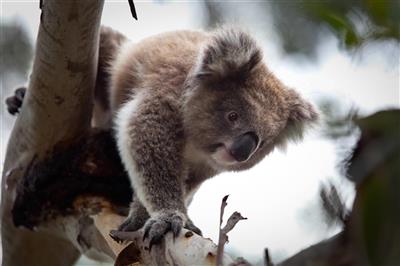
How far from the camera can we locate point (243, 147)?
10.7ft

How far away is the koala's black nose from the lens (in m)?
3.24

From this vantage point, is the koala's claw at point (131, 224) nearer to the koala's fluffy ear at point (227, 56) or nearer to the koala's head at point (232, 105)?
the koala's head at point (232, 105)

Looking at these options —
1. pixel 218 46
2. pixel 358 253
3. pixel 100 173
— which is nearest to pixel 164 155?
pixel 100 173

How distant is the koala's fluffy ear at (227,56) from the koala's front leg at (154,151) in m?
0.32

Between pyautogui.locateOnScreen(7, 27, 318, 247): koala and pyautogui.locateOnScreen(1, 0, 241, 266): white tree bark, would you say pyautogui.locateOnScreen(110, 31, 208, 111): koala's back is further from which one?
pyautogui.locateOnScreen(1, 0, 241, 266): white tree bark

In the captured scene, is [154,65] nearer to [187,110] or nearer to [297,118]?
[187,110]

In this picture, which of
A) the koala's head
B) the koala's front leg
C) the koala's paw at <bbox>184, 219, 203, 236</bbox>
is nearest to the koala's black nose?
the koala's head

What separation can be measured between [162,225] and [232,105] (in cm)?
119

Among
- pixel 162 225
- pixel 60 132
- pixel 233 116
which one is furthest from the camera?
pixel 233 116

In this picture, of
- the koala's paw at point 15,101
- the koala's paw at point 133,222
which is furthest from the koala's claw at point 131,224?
the koala's paw at point 15,101

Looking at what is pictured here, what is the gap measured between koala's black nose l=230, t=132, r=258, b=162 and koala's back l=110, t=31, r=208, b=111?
0.43 meters

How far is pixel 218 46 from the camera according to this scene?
3471 mm

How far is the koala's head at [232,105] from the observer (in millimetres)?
3350

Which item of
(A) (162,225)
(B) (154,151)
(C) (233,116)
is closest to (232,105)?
(C) (233,116)
